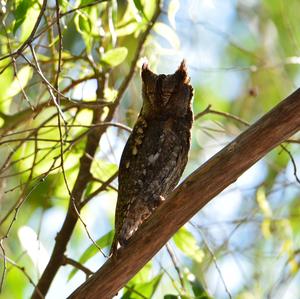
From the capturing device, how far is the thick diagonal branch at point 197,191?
78.8 inches

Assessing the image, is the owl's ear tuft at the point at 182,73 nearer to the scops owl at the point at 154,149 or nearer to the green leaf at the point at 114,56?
the scops owl at the point at 154,149

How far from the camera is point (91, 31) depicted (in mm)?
2666

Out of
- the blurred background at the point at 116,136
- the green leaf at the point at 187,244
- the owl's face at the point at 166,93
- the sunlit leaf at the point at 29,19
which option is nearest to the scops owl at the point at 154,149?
the owl's face at the point at 166,93

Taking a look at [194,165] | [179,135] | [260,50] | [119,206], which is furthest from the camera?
[260,50]

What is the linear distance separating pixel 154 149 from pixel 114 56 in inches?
15.1

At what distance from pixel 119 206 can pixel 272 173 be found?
235 cm

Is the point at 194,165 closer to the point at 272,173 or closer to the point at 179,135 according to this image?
the point at 272,173

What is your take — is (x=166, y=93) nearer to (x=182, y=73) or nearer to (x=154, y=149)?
(x=182, y=73)

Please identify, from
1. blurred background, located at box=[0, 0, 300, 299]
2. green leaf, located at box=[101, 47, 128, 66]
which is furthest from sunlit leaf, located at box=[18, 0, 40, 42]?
green leaf, located at box=[101, 47, 128, 66]

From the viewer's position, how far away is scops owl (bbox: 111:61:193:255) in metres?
2.54

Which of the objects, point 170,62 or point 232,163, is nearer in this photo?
point 232,163

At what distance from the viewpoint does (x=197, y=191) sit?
2.04 m

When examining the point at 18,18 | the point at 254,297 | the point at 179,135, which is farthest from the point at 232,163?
the point at 254,297

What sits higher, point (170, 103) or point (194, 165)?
point (194, 165)
